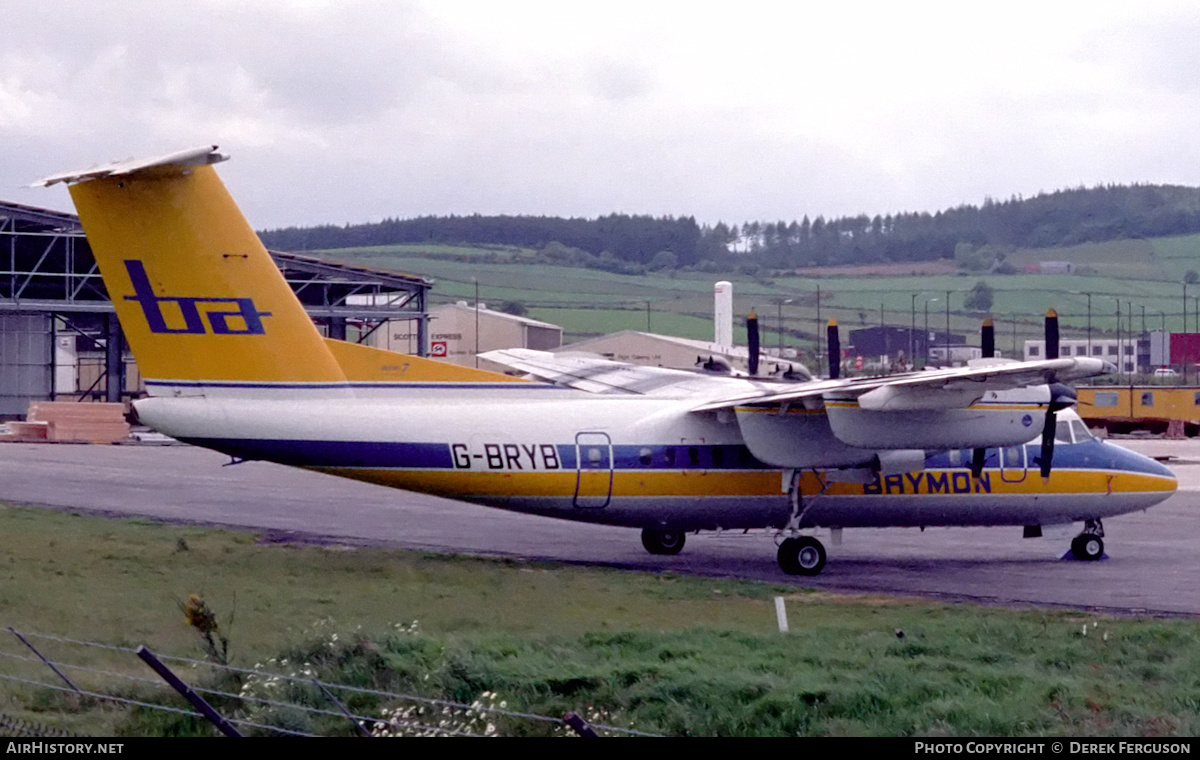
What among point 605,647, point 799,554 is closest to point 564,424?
point 799,554

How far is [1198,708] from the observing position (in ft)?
32.4

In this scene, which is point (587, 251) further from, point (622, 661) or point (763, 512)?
point (622, 661)

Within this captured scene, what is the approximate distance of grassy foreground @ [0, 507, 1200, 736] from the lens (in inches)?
388

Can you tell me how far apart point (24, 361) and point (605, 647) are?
51984 millimetres

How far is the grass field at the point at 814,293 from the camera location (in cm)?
8625

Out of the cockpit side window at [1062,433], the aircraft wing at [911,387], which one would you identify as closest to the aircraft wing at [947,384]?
the aircraft wing at [911,387]

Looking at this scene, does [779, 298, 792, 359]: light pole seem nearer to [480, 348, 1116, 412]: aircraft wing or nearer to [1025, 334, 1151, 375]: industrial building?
[1025, 334, 1151, 375]: industrial building

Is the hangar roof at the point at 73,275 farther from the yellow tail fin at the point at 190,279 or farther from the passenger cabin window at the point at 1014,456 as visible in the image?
the passenger cabin window at the point at 1014,456

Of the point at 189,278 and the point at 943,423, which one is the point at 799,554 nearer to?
the point at 943,423

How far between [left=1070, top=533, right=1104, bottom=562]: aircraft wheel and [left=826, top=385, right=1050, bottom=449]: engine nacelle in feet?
11.1

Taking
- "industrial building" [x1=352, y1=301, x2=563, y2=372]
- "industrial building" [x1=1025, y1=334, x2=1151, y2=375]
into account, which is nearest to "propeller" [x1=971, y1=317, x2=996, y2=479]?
"industrial building" [x1=352, y1=301, x2=563, y2=372]

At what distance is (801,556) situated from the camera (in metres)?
20.3

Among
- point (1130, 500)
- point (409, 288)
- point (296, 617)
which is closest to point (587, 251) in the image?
point (409, 288)

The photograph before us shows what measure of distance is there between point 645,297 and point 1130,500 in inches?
2802
